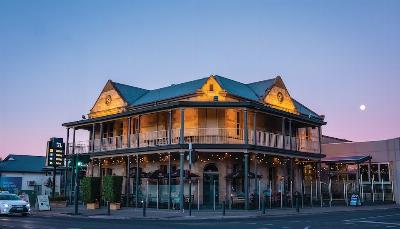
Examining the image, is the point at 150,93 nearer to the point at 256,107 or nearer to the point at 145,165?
the point at 145,165

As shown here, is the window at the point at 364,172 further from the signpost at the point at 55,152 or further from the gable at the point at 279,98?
the signpost at the point at 55,152

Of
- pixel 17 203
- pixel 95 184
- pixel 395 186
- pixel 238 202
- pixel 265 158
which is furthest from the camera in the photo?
pixel 395 186

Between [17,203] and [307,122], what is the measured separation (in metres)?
22.4

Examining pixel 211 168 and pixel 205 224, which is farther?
pixel 211 168

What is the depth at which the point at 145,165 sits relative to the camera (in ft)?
119

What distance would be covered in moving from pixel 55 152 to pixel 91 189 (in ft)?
26.7

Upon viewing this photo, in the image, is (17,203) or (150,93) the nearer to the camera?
(17,203)

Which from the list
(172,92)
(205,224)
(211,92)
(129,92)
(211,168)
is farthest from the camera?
(129,92)

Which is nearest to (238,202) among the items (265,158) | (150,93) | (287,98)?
(265,158)

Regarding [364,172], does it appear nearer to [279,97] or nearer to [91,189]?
[279,97]

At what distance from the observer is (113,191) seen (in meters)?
29.8

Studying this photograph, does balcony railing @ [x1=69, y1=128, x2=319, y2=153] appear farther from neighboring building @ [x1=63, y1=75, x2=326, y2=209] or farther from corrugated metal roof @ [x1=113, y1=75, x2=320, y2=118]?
corrugated metal roof @ [x1=113, y1=75, x2=320, y2=118]

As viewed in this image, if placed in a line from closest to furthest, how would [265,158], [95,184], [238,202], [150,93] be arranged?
[238,202] → [95,184] → [265,158] → [150,93]

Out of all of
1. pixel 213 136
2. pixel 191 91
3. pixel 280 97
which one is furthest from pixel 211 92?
pixel 280 97
